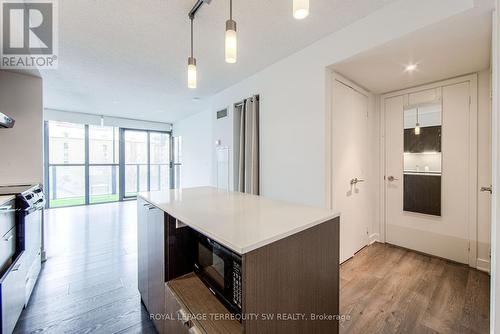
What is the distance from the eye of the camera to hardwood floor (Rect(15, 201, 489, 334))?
5.65 feet

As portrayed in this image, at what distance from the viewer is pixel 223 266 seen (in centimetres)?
116

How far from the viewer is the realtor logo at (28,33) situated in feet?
5.81

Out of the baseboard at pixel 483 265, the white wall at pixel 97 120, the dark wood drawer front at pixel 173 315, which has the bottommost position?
the baseboard at pixel 483 265

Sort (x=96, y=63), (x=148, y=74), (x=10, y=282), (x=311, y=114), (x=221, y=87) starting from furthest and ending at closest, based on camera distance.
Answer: (x=221, y=87)
(x=148, y=74)
(x=96, y=63)
(x=311, y=114)
(x=10, y=282)

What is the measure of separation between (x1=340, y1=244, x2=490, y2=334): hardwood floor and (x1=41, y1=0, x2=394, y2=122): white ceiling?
263cm

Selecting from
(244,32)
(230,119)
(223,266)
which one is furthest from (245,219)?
(230,119)

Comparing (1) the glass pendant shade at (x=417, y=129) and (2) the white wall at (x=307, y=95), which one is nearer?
(2) the white wall at (x=307, y=95)

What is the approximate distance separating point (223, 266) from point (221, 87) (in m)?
3.32

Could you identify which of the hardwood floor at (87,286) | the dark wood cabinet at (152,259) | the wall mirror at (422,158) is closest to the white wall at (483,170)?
the wall mirror at (422,158)

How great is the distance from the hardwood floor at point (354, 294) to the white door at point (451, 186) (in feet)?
0.71

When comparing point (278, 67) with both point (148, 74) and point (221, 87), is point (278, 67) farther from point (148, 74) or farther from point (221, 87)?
point (148, 74)

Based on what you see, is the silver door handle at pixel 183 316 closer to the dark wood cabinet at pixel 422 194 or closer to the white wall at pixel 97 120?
the dark wood cabinet at pixel 422 194

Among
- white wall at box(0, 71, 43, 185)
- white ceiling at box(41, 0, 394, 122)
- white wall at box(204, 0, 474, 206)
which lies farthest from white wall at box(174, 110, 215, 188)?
white wall at box(0, 71, 43, 185)

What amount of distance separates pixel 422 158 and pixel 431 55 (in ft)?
4.54
